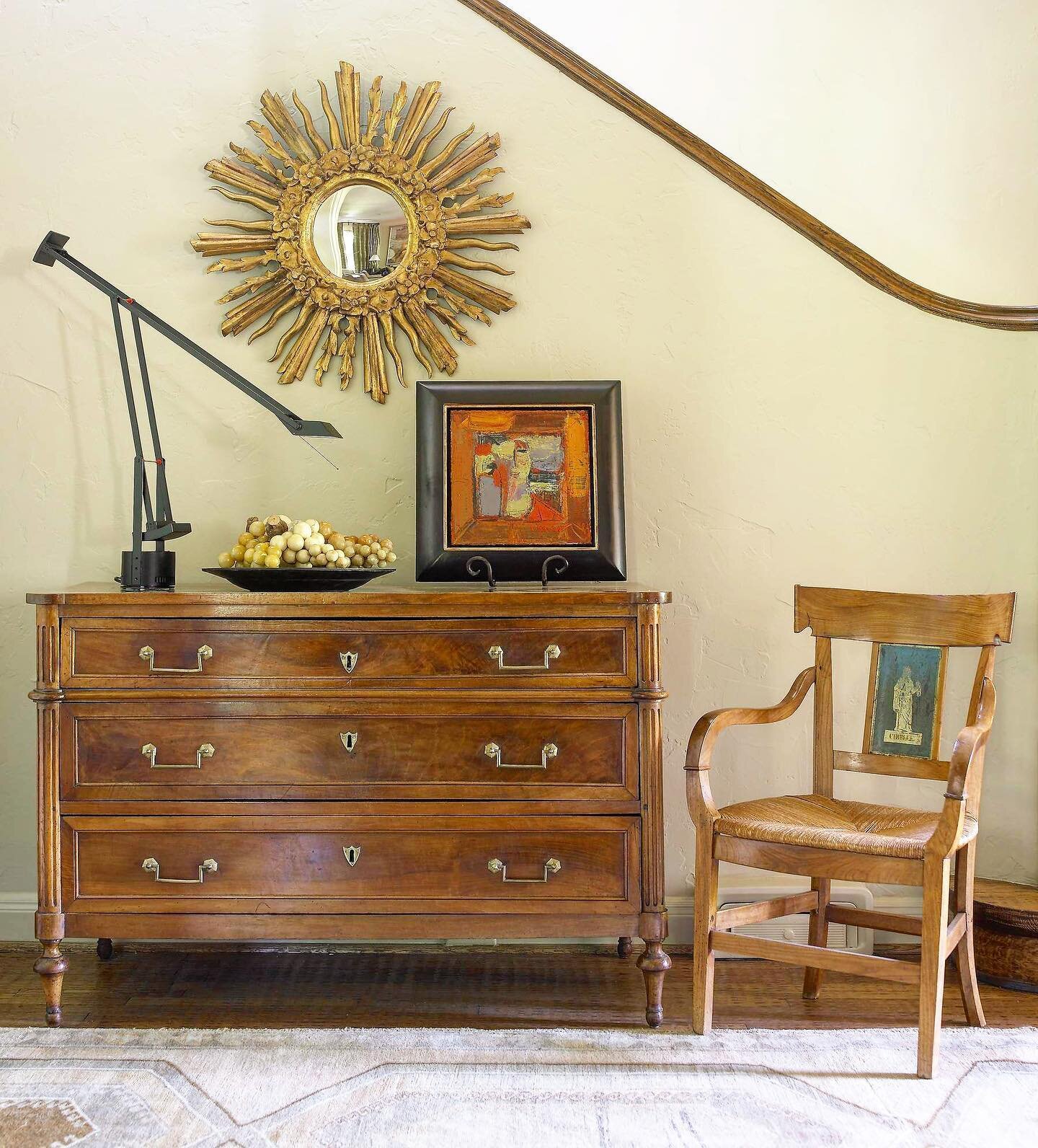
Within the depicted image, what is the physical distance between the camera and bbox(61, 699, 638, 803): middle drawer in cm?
228

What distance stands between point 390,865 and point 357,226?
5.73 ft

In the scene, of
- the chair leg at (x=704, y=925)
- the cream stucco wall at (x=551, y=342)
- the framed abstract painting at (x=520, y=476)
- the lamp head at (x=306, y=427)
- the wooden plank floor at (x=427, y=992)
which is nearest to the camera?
the chair leg at (x=704, y=925)

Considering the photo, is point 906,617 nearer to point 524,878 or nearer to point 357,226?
point 524,878

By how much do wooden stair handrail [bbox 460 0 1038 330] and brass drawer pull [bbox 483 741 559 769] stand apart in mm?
1612

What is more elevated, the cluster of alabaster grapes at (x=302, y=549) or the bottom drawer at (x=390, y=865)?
the cluster of alabaster grapes at (x=302, y=549)

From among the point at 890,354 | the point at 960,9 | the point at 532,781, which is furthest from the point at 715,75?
the point at 532,781

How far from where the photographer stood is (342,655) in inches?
89.7

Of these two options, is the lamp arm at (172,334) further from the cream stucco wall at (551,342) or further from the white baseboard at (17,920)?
the white baseboard at (17,920)

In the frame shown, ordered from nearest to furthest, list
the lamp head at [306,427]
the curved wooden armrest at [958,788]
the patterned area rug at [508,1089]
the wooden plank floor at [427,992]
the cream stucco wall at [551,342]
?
the patterned area rug at [508,1089] → the curved wooden armrest at [958,788] → the wooden plank floor at [427,992] → the lamp head at [306,427] → the cream stucco wall at [551,342]

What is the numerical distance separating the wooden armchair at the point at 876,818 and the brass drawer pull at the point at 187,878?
1096mm

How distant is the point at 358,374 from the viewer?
285 centimetres

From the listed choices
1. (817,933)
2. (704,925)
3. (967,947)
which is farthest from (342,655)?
(967,947)

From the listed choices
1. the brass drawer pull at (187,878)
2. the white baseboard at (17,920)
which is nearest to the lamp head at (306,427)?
the brass drawer pull at (187,878)

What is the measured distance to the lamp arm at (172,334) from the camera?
8.38ft
